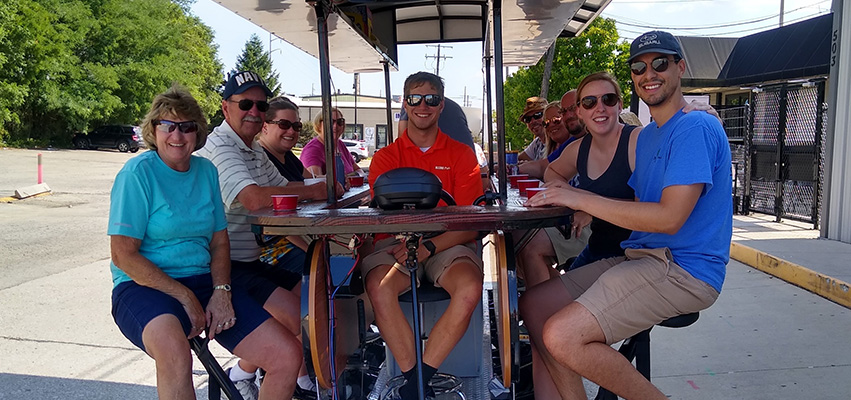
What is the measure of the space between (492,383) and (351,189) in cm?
150

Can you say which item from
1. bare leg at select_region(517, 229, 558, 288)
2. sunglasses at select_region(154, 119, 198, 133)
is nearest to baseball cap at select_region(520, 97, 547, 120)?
bare leg at select_region(517, 229, 558, 288)

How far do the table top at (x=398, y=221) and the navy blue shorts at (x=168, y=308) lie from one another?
0.54 m

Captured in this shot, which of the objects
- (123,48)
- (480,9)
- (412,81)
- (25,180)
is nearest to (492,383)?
(412,81)

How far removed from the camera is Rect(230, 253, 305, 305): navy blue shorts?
2973 millimetres

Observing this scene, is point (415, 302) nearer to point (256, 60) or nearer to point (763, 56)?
point (763, 56)

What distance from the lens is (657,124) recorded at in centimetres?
274

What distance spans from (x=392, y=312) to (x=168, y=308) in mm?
911

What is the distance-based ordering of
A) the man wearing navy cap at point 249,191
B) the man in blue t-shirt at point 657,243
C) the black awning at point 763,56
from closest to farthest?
1. the man in blue t-shirt at point 657,243
2. the man wearing navy cap at point 249,191
3. the black awning at point 763,56

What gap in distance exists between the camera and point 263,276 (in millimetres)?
3156

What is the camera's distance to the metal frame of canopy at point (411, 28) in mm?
2697

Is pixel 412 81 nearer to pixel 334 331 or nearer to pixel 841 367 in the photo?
pixel 334 331

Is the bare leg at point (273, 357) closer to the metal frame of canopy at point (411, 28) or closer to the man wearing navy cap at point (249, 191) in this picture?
the man wearing navy cap at point (249, 191)

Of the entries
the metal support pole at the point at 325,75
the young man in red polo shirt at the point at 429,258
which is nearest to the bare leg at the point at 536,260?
the young man in red polo shirt at the point at 429,258

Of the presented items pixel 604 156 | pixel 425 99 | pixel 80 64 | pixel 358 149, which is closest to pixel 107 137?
pixel 80 64
